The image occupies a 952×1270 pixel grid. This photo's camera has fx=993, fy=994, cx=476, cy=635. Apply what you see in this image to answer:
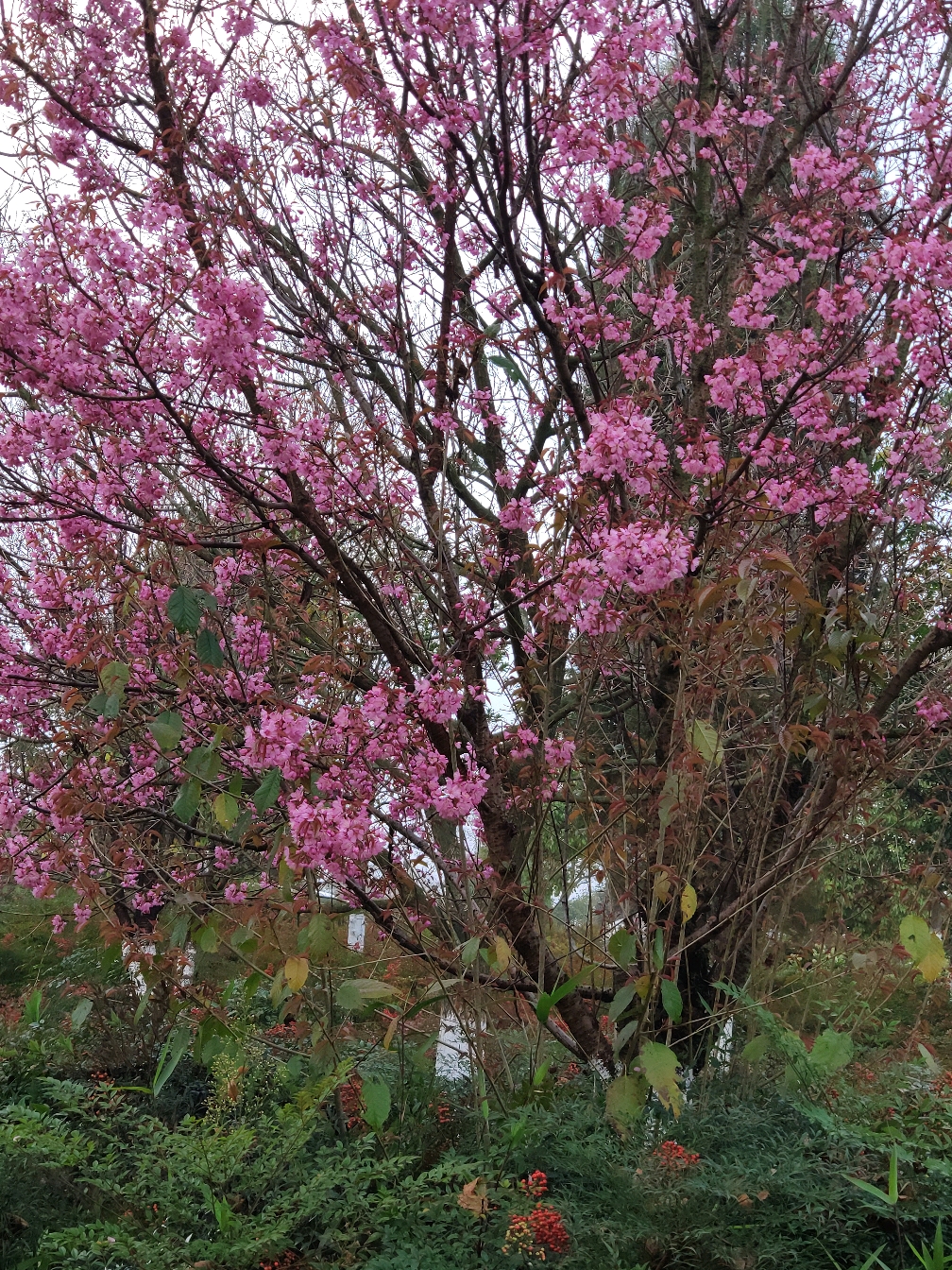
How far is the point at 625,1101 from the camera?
2.70m

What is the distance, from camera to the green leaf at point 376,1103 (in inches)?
99.5

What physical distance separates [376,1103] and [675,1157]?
0.78 m

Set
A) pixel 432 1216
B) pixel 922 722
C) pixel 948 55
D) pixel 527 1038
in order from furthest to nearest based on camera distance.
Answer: pixel 948 55 → pixel 922 722 → pixel 527 1038 → pixel 432 1216

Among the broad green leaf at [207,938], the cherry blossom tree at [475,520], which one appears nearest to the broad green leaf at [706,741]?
the cherry blossom tree at [475,520]

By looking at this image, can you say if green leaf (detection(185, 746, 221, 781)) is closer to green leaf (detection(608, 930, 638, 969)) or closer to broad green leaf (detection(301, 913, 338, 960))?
broad green leaf (detection(301, 913, 338, 960))

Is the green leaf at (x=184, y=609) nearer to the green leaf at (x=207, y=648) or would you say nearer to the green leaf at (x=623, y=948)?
the green leaf at (x=207, y=648)

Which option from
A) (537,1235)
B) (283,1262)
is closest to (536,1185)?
(537,1235)

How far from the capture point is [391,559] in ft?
14.9

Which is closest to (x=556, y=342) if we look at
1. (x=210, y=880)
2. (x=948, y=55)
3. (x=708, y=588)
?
(x=708, y=588)

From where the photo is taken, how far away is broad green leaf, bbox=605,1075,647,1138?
8.85ft

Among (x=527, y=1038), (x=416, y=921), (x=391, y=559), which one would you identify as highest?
(x=391, y=559)

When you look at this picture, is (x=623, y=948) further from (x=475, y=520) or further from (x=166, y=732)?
(x=475, y=520)

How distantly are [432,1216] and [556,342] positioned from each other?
2.71m

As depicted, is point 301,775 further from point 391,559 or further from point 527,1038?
point 391,559
